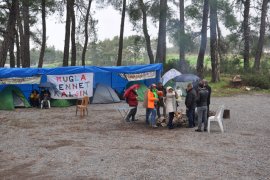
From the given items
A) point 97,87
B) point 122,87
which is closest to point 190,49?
point 122,87

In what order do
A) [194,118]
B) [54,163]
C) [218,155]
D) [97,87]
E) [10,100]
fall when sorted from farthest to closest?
[97,87], [10,100], [194,118], [218,155], [54,163]

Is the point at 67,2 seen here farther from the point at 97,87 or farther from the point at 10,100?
the point at 10,100

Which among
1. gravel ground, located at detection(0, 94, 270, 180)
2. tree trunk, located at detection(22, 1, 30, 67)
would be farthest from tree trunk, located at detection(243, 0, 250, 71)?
gravel ground, located at detection(0, 94, 270, 180)

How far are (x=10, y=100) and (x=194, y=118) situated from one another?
966cm

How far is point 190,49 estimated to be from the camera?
Answer: 97.0 ft

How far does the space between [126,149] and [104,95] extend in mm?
11752

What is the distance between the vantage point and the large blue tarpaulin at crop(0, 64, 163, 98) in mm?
19328

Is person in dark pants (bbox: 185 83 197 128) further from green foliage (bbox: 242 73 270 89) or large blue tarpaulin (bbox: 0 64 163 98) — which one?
green foliage (bbox: 242 73 270 89)

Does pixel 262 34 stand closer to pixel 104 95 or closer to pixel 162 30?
pixel 162 30

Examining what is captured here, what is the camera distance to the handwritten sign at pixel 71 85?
20.0 m

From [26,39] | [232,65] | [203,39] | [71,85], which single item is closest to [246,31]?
[232,65]

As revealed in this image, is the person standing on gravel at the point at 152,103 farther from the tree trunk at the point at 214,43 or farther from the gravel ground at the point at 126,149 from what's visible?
the tree trunk at the point at 214,43

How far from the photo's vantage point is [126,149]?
32.3ft

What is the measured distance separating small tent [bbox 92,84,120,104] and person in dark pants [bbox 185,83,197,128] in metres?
8.69
